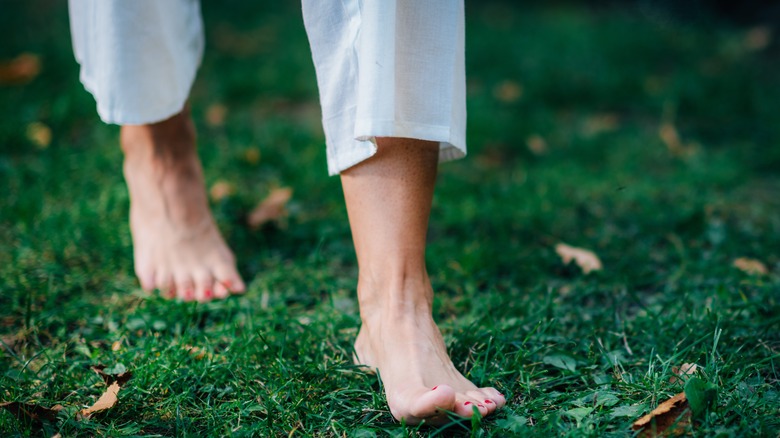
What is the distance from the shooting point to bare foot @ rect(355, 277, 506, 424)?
114cm

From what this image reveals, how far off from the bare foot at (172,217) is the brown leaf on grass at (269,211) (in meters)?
0.19

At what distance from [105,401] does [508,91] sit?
2514mm

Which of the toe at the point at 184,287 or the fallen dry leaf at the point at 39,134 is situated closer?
the toe at the point at 184,287

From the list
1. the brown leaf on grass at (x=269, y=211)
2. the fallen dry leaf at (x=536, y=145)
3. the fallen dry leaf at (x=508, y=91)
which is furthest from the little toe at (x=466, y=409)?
the fallen dry leaf at (x=508, y=91)

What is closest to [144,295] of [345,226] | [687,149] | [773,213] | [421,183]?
[345,226]

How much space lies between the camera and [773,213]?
2117 millimetres

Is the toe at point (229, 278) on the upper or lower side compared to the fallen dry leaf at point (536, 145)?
lower

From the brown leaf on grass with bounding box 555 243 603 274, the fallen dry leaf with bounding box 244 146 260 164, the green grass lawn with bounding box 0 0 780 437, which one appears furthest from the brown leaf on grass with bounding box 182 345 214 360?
the fallen dry leaf with bounding box 244 146 260 164

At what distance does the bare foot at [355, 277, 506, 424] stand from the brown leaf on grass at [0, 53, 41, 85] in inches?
90.9

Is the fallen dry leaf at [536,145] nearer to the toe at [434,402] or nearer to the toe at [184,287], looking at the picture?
the toe at [184,287]

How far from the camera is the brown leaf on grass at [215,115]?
278 cm

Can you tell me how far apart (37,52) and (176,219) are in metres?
1.96

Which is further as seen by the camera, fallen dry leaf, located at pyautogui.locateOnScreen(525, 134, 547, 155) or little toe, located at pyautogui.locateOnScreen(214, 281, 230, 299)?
fallen dry leaf, located at pyautogui.locateOnScreen(525, 134, 547, 155)

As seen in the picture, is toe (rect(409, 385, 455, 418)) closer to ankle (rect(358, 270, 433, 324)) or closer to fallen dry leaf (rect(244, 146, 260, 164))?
ankle (rect(358, 270, 433, 324))
